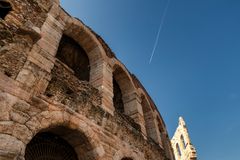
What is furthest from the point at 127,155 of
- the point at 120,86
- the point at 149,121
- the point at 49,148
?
the point at 149,121

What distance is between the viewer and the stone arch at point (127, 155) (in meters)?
4.32

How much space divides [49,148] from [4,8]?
9.59 feet

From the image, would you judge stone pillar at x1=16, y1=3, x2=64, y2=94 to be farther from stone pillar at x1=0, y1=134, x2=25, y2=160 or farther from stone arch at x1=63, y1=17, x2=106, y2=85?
stone arch at x1=63, y1=17, x2=106, y2=85

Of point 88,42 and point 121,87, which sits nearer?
point 88,42

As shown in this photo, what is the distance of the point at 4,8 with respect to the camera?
401 cm

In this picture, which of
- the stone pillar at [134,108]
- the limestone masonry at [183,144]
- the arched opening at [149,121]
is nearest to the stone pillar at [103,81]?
the stone pillar at [134,108]

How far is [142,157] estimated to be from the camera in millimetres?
5273

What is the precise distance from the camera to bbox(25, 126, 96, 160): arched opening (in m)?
3.63

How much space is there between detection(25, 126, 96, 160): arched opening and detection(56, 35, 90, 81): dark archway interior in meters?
3.27

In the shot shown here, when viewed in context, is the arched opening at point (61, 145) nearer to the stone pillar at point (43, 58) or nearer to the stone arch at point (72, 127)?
the stone arch at point (72, 127)

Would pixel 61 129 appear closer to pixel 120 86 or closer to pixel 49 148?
pixel 49 148

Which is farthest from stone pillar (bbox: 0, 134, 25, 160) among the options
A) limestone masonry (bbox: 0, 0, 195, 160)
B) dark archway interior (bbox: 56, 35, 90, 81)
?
dark archway interior (bbox: 56, 35, 90, 81)

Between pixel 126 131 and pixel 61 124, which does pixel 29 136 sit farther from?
pixel 126 131

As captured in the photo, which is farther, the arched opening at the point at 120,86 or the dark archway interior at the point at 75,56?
the arched opening at the point at 120,86
